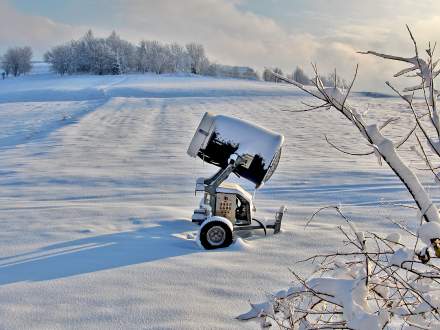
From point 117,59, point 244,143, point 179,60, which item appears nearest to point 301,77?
point 244,143

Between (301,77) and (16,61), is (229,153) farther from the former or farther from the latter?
(16,61)

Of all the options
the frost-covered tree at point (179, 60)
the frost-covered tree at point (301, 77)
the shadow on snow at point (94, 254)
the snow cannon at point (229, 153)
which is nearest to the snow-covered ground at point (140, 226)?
the shadow on snow at point (94, 254)

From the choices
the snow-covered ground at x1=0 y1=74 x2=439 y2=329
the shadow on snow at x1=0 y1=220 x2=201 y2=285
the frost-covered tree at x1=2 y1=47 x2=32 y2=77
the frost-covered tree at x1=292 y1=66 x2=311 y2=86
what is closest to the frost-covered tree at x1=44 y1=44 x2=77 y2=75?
the frost-covered tree at x1=2 y1=47 x2=32 y2=77

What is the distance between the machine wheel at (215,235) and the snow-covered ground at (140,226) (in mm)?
144

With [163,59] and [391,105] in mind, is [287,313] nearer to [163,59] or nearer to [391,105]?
[391,105]

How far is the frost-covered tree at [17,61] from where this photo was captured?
94562 mm

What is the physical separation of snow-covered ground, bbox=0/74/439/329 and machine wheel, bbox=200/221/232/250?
0.14 m

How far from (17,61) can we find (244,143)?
324 feet

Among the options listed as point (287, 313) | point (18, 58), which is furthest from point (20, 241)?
point (18, 58)

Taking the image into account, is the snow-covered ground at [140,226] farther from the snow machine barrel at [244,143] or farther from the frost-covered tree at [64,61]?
the frost-covered tree at [64,61]

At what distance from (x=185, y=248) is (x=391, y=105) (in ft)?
111

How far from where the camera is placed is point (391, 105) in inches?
1442

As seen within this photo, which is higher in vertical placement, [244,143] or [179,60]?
[179,60]

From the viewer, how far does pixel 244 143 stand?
6.46 meters
